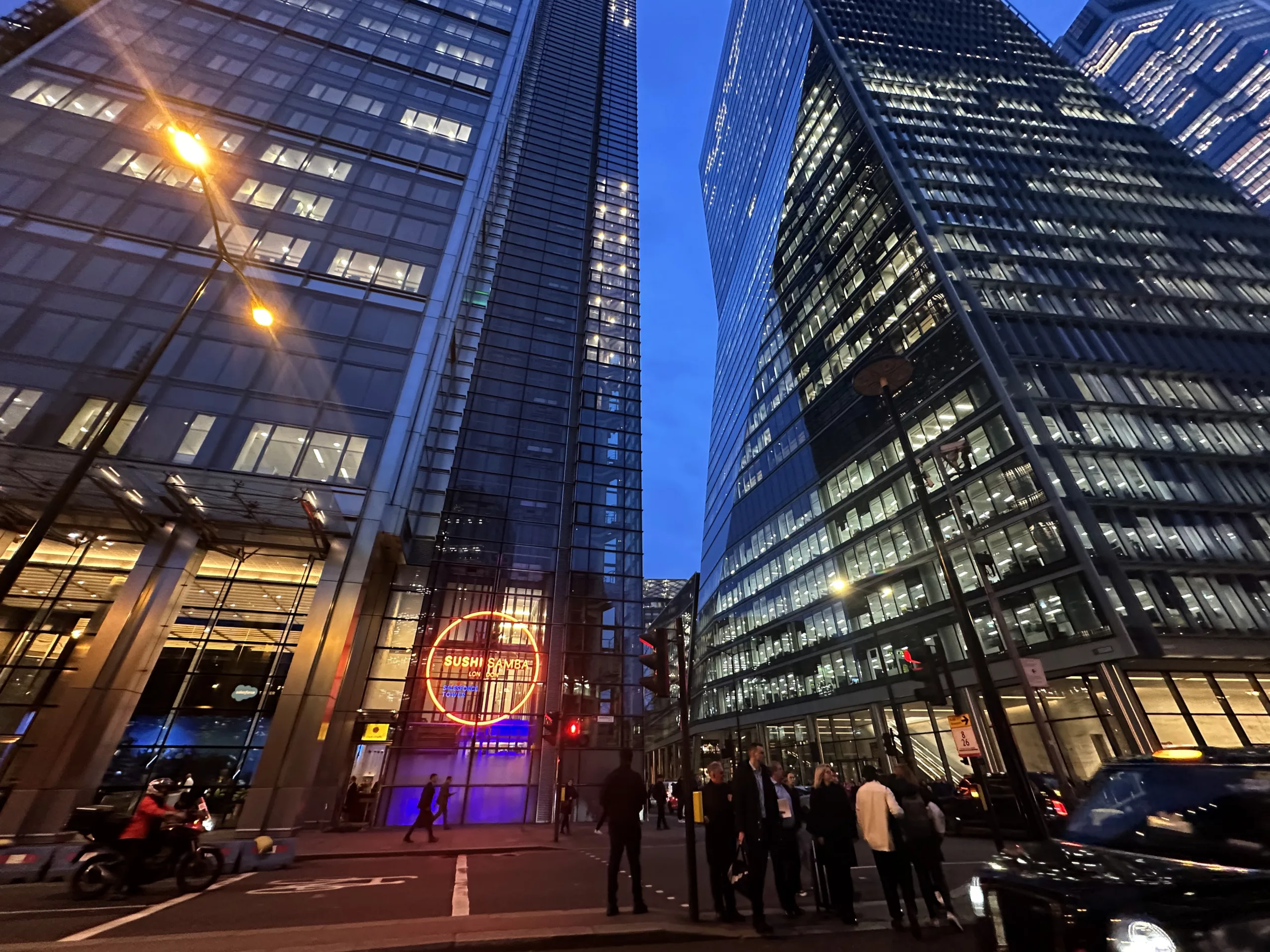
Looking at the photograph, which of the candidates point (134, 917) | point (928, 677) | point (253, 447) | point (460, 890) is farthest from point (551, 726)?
point (134, 917)

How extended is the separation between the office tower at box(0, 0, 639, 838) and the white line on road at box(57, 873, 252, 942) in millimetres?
7349

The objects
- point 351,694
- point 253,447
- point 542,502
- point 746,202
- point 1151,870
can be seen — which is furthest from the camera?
point 746,202

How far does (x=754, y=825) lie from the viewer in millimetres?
6793

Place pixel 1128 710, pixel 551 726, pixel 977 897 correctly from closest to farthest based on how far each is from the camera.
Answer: pixel 977 897, pixel 1128 710, pixel 551 726

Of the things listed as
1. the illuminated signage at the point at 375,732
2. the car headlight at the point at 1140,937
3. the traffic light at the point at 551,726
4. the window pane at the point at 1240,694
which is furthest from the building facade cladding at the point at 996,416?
the illuminated signage at the point at 375,732

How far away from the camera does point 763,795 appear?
7.62m

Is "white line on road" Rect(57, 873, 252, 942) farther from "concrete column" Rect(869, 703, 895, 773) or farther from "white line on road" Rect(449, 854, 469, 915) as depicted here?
"concrete column" Rect(869, 703, 895, 773)

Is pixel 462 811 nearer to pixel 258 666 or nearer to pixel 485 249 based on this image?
pixel 258 666

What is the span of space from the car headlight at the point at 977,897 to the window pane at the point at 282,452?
22222mm

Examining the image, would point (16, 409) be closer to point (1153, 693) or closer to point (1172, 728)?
point (1153, 693)

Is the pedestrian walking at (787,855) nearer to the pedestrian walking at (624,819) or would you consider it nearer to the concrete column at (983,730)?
the pedestrian walking at (624,819)

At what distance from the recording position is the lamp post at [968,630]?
7.23 meters

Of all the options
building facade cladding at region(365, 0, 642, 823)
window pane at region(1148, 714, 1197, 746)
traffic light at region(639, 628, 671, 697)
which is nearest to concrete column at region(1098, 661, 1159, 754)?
window pane at region(1148, 714, 1197, 746)

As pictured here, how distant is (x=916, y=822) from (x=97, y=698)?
68.9 ft
